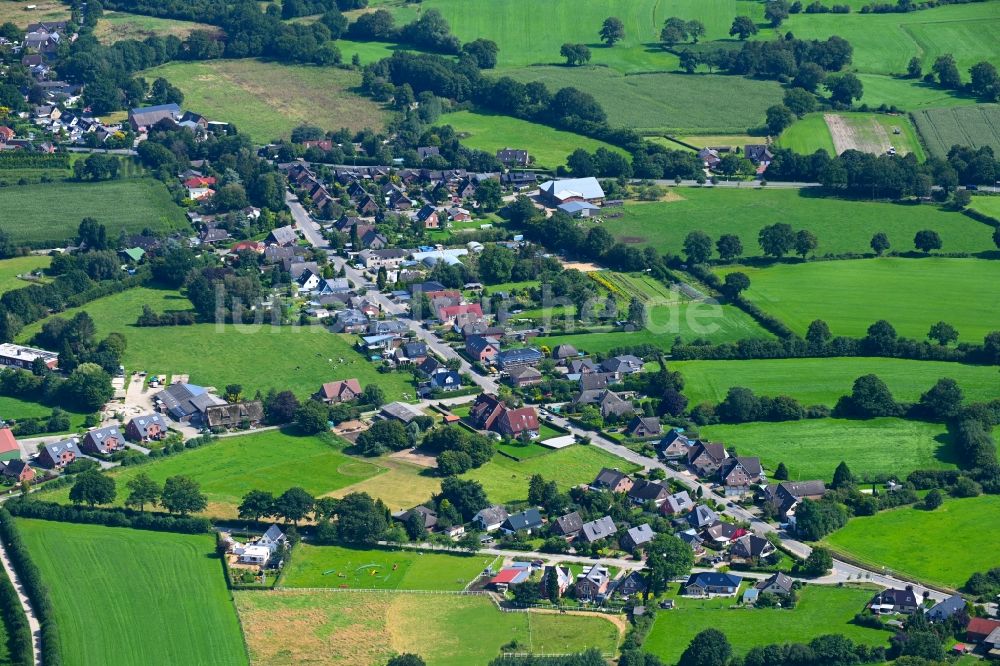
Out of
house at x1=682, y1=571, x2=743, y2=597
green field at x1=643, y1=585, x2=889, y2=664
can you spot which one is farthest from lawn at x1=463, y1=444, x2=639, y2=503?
green field at x1=643, y1=585, x2=889, y2=664

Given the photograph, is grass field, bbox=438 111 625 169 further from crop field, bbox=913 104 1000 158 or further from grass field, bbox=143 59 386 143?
crop field, bbox=913 104 1000 158

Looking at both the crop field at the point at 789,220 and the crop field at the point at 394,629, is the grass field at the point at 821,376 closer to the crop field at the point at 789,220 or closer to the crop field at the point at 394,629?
the crop field at the point at 789,220

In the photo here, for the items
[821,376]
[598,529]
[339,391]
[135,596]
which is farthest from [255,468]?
[821,376]

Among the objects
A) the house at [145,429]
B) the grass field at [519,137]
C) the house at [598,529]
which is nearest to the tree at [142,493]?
the house at [145,429]

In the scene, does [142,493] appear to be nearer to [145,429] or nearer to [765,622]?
[145,429]

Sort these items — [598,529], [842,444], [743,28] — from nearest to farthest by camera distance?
[598,529] → [842,444] → [743,28]
